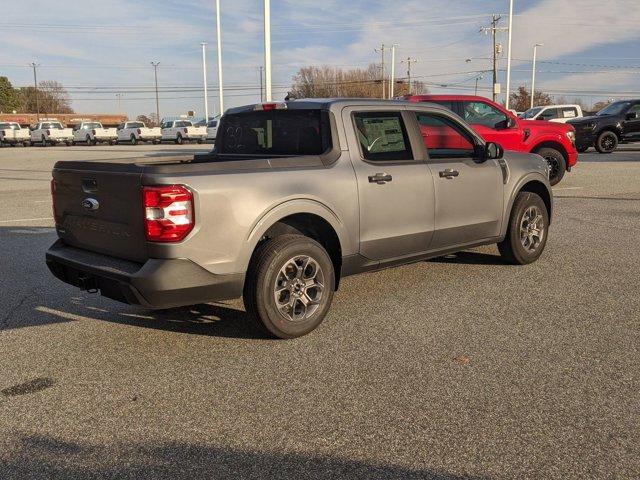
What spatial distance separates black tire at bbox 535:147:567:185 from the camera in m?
13.5

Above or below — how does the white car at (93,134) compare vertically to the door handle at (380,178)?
above

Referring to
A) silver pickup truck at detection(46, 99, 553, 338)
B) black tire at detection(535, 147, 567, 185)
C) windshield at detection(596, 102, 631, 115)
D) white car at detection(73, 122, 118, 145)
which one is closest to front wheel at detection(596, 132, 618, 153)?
windshield at detection(596, 102, 631, 115)

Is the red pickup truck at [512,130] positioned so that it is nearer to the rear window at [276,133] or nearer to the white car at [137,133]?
the rear window at [276,133]

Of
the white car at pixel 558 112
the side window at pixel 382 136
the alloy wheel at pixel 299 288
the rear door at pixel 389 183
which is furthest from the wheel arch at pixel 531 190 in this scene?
the white car at pixel 558 112

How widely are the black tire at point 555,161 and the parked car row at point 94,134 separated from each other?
35894 mm

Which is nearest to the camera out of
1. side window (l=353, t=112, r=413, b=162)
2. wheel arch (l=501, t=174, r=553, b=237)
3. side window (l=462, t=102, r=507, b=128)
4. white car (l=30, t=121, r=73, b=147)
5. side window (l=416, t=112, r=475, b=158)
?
side window (l=353, t=112, r=413, b=162)

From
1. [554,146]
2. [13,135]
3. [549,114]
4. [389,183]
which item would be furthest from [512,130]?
[13,135]

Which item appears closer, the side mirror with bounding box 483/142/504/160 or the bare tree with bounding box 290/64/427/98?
the side mirror with bounding box 483/142/504/160

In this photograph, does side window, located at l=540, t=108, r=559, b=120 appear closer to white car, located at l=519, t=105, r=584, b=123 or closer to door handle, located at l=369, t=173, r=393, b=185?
white car, located at l=519, t=105, r=584, b=123

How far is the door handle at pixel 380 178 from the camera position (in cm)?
491

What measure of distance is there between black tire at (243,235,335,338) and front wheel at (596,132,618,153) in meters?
23.2

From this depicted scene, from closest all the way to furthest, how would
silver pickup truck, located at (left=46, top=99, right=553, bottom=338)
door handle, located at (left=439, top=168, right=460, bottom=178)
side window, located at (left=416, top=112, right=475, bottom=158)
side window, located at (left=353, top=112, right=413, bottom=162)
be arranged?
silver pickup truck, located at (left=46, top=99, right=553, bottom=338), side window, located at (left=353, top=112, right=413, bottom=162), door handle, located at (left=439, top=168, right=460, bottom=178), side window, located at (left=416, top=112, right=475, bottom=158)

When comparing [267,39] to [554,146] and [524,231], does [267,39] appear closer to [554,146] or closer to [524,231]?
[554,146]

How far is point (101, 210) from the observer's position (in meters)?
4.20
